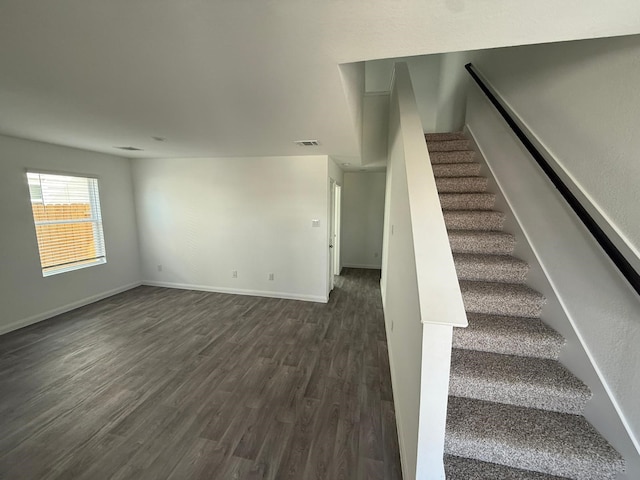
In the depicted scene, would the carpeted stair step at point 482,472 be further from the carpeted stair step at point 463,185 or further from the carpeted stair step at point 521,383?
the carpeted stair step at point 463,185

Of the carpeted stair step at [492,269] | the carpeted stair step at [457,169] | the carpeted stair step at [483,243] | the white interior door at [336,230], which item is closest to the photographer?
the carpeted stair step at [492,269]

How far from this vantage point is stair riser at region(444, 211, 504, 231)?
2.28 m

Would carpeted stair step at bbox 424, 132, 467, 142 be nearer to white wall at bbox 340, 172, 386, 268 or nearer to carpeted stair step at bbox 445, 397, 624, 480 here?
white wall at bbox 340, 172, 386, 268

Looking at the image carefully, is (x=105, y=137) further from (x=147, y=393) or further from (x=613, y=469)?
(x=613, y=469)

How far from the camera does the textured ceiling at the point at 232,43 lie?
998 millimetres

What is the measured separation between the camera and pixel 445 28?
3.61ft

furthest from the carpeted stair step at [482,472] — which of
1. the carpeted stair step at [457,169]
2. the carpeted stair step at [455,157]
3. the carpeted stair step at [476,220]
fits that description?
the carpeted stair step at [455,157]

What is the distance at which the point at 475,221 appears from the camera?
2.31 m

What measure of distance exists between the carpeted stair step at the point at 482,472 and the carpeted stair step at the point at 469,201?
1943mm

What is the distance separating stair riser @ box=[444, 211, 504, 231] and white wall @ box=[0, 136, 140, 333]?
17.0 feet

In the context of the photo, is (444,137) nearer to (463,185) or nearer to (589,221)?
(463,185)

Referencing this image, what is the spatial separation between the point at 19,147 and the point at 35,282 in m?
1.79

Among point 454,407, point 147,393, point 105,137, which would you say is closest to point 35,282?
point 105,137

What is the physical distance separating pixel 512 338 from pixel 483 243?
819 millimetres
